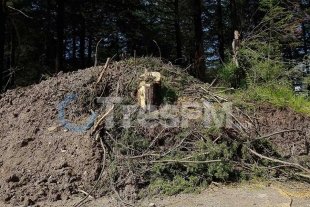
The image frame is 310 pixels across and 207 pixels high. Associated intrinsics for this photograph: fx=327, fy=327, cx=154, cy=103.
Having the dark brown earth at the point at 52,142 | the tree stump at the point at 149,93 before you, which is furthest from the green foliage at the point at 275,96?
the tree stump at the point at 149,93

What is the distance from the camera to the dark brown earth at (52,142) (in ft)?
14.4

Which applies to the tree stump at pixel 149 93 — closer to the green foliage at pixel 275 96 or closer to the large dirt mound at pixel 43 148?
the large dirt mound at pixel 43 148

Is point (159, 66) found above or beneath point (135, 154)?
above

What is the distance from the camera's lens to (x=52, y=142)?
16.8 feet

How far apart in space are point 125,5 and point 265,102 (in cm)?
746

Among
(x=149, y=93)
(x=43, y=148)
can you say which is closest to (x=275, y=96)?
(x=149, y=93)

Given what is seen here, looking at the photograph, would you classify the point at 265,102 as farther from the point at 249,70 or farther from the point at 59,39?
the point at 59,39

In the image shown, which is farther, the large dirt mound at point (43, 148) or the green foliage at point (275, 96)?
the green foliage at point (275, 96)

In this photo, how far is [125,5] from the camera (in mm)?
12141

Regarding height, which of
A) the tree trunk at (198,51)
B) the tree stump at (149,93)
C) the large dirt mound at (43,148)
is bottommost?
the large dirt mound at (43,148)

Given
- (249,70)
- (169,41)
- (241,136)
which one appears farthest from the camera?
(169,41)

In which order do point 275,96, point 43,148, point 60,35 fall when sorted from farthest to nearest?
point 60,35
point 275,96
point 43,148

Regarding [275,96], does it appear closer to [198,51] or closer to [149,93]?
[149,93]

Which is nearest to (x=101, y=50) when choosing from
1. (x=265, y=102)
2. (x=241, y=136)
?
(x=265, y=102)
